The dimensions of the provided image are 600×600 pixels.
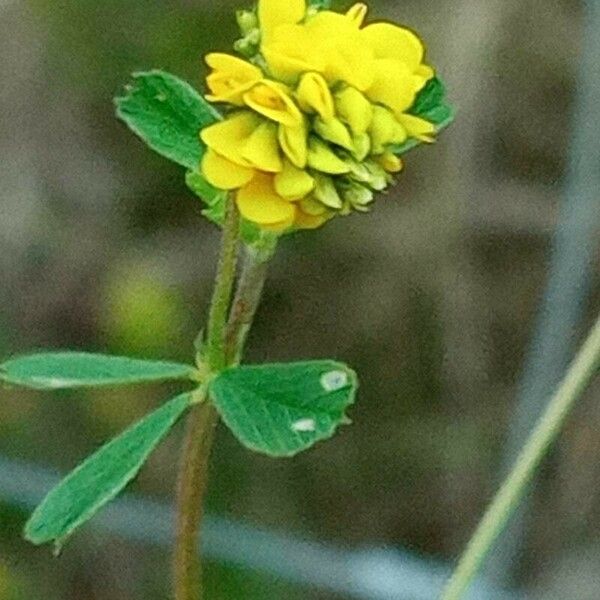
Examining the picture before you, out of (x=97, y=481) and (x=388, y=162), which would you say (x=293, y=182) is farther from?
(x=97, y=481)

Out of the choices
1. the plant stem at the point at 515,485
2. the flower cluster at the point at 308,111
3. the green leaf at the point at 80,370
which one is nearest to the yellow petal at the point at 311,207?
the flower cluster at the point at 308,111

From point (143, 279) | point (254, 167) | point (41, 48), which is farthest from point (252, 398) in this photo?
point (41, 48)

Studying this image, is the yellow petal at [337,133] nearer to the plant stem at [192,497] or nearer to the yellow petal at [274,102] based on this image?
the yellow petal at [274,102]

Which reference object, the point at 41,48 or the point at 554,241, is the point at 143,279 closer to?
the point at 41,48

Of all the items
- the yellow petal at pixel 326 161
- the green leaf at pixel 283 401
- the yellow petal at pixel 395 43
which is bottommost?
the green leaf at pixel 283 401

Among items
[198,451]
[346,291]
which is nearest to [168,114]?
[198,451]

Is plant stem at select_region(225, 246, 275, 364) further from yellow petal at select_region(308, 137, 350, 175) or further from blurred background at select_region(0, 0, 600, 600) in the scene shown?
blurred background at select_region(0, 0, 600, 600)
